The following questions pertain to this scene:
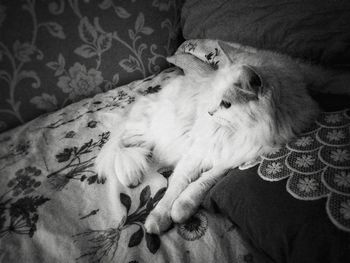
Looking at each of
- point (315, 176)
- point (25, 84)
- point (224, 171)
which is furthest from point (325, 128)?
point (25, 84)

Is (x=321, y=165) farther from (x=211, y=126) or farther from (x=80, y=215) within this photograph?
(x=80, y=215)

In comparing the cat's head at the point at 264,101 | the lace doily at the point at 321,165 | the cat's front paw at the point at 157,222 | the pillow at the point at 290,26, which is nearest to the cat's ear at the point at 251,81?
the cat's head at the point at 264,101

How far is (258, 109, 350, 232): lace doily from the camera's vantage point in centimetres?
45

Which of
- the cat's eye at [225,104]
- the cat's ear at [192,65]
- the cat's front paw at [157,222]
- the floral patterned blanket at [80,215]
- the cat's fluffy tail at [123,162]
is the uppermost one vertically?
the cat's eye at [225,104]

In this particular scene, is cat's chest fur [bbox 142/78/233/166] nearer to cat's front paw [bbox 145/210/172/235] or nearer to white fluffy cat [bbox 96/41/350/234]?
white fluffy cat [bbox 96/41/350/234]

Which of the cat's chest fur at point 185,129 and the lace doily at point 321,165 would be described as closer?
the lace doily at point 321,165

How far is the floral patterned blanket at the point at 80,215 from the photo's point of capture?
568mm

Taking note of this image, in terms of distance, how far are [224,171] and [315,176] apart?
10.3 inches

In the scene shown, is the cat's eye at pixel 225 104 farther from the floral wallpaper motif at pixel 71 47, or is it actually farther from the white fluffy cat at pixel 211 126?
the floral wallpaper motif at pixel 71 47

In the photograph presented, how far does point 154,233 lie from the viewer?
602 mm

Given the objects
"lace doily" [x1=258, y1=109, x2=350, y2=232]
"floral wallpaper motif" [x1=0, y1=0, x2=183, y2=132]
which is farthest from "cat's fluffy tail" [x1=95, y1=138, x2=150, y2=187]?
"floral wallpaper motif" [x1=0, y1=0, x2=183, y2=132]

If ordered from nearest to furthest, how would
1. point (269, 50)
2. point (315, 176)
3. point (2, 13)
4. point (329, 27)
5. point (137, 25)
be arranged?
point (315, 176) → point (329, 27) → point (269, 50) → point (2, 13) → point (137, 25)

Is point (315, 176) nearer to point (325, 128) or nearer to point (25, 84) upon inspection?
point (325, 128)

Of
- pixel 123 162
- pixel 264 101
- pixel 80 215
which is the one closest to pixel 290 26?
pixel 264 101
